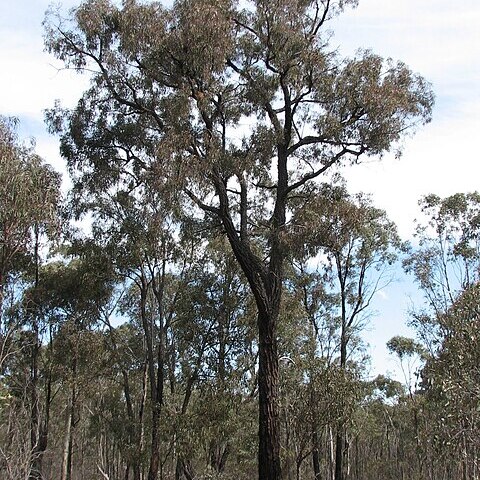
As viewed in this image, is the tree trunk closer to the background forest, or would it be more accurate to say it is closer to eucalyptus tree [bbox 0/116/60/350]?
the background forest

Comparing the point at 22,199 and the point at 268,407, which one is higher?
the point at 22,199

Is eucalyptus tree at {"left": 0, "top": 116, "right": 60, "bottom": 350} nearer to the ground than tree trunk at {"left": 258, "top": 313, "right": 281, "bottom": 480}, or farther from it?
farther from it

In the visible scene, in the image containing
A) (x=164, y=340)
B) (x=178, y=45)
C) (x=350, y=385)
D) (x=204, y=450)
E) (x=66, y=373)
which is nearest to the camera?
(x=178, y=45)

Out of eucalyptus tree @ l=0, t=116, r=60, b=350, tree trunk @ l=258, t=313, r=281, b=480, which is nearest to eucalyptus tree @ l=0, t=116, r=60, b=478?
eucalyptus tree @ l=0, t=116, r=60, b=350

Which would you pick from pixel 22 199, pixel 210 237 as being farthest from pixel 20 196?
pixel 210 237

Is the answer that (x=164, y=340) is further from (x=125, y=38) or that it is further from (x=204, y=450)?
(x=125, y=38)

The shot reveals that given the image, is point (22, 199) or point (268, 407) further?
point (22, 199)

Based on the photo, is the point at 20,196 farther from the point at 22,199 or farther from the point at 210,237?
the point at 210,237

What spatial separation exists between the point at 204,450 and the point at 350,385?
10.9 feet

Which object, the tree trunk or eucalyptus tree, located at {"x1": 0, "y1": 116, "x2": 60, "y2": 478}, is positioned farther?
eucalyptus tree, located at {"x1": 0, "y1": 116, "x2": 60, "y2": 478}

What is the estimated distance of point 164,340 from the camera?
15414mm

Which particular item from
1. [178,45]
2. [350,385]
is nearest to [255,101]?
[178,45]

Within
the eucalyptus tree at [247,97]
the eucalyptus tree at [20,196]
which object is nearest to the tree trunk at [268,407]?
the eucalyptus tree at [247,97]

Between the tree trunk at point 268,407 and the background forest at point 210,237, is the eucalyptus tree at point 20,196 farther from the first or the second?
the tree trunk at point 268,407
